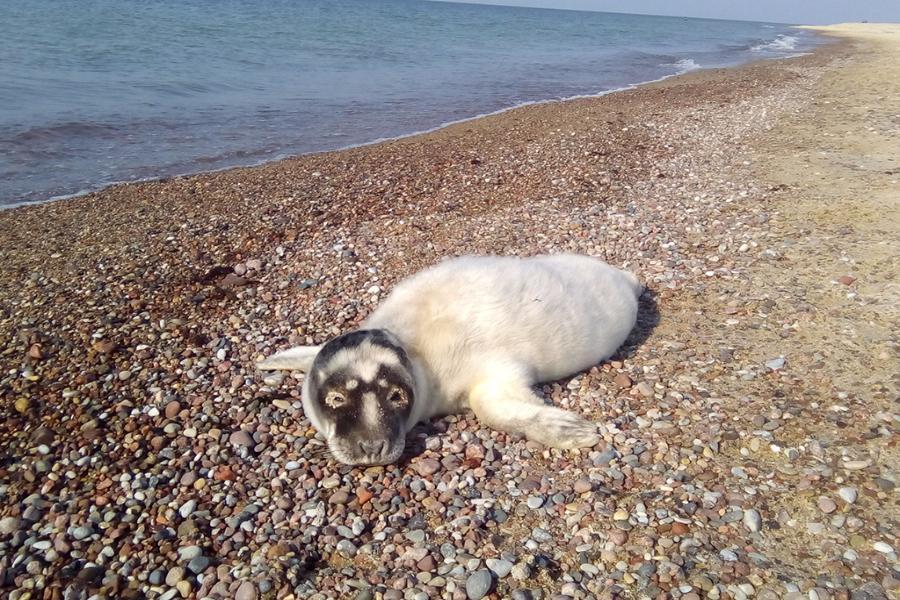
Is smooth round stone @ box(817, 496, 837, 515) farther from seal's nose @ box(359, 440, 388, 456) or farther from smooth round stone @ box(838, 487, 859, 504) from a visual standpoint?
seal's nose @ box(359, 440, 388, 456)

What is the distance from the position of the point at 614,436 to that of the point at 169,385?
10.4ft

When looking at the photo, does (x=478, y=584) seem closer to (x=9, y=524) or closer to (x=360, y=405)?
(x=360, y=405)

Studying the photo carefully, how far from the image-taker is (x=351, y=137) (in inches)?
589

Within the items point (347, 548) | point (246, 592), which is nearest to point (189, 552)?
point (246, 592)

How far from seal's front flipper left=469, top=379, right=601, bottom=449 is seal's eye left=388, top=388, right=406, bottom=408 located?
2.08ft

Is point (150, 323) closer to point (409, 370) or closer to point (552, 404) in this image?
point (409, 370)

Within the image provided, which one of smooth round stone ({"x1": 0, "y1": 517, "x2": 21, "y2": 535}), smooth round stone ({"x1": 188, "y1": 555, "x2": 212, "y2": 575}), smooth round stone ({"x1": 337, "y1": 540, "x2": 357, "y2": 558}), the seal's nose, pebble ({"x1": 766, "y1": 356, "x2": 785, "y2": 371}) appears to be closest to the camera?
smooth round stone ({"x1": 188, "y1": 555, "x2": 212, "y2": 575})

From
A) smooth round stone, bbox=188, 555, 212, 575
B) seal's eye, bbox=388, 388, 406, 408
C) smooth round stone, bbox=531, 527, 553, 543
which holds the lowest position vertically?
smooth round stone, bbox=188, 555, 212, 575

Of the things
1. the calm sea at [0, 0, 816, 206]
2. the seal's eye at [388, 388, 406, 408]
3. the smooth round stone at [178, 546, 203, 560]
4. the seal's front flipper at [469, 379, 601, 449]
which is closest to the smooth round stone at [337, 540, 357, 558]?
the smooth round stone at [178, 546, 203, 560]

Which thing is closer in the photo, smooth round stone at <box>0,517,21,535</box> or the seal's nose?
smooth round stone at <box>0,517,21,535</box>

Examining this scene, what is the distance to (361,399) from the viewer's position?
13.0ft

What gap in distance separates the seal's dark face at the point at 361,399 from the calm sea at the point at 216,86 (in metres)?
8.43

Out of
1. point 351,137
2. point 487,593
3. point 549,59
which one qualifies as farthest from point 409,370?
point 549,59

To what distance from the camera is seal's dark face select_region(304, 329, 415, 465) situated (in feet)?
12.9
